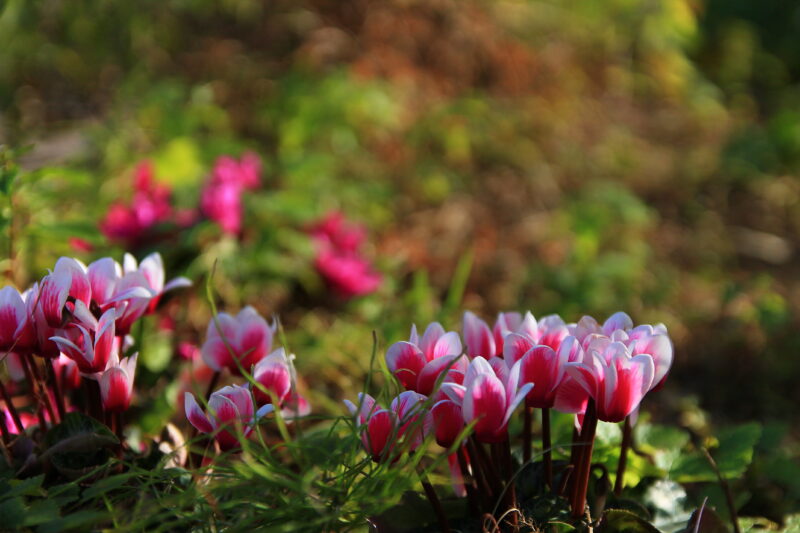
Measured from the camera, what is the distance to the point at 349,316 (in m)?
2.66

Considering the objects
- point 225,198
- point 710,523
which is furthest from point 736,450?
point 225,198

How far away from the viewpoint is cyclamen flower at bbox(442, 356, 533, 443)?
1006mm

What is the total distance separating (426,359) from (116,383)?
42 cm

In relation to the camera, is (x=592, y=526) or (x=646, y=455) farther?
(x=646, y=455)

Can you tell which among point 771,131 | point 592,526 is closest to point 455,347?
point 592,526

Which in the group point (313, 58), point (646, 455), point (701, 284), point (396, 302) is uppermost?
point (313, 58)

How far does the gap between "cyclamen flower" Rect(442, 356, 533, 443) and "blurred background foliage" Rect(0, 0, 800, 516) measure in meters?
1.00

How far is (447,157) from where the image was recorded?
12.4 ft

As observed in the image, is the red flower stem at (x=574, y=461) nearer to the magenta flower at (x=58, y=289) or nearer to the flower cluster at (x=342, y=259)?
the magenta flower at (x=58, y=289)

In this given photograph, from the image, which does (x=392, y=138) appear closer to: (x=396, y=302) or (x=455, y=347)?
(x=396, y=302)

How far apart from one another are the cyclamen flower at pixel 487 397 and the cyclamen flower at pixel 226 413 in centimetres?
26

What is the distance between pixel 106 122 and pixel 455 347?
2506mm

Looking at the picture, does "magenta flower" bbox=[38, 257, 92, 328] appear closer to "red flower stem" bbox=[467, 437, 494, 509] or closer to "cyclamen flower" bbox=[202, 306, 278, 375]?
"cyclamen flower" bbox=[202, 306, 278, 375]

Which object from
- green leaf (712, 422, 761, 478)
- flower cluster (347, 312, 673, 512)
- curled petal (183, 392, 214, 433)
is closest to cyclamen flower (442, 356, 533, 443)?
flower cluster (347, 312, 673, 512)
